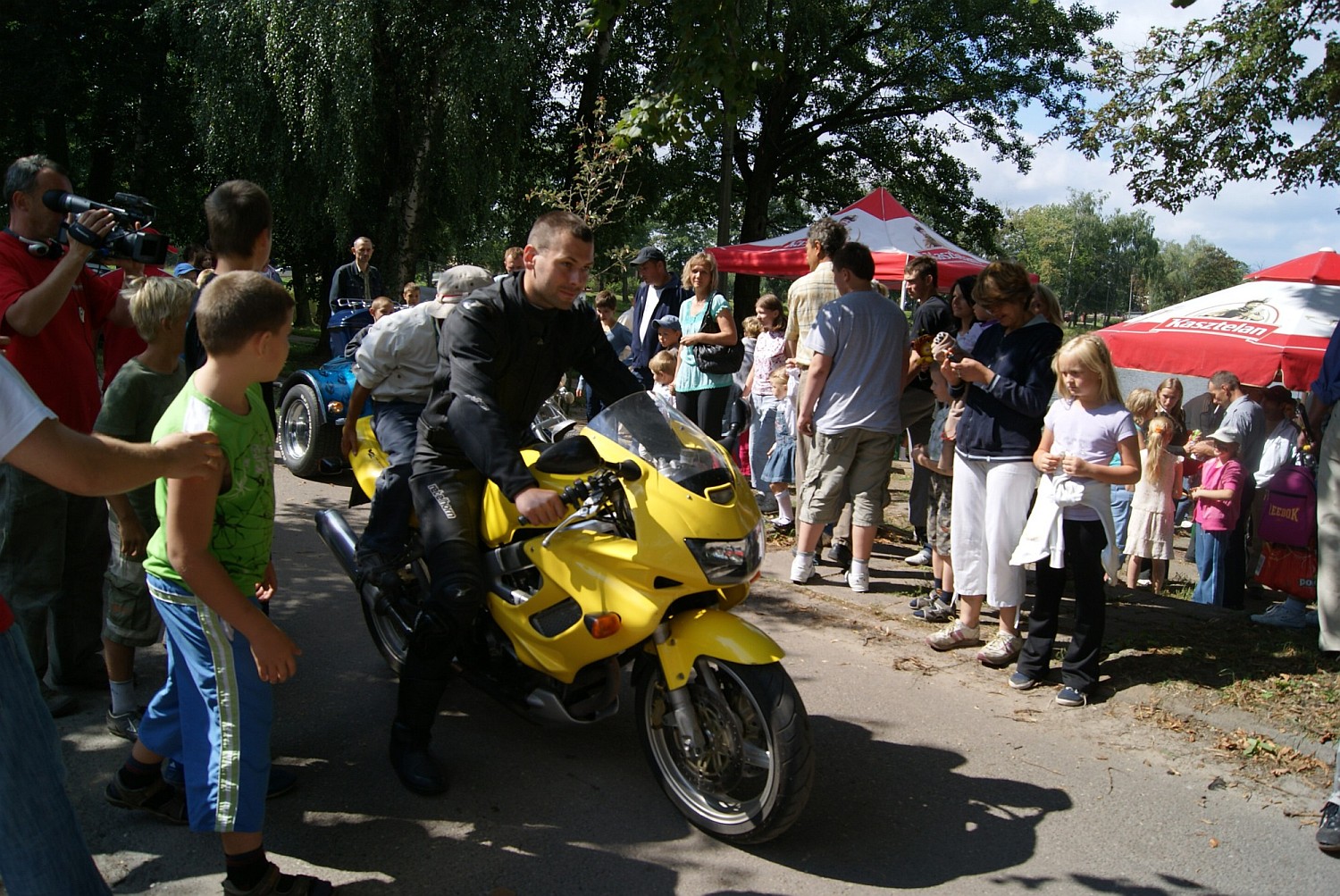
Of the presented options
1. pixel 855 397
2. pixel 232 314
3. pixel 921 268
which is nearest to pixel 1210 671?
pixel 855 397

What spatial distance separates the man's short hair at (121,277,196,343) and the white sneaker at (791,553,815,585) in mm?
3902

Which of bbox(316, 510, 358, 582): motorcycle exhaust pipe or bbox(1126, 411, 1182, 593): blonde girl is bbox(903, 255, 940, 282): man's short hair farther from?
bbox(316, 510, 358, 582): motorcycle exhaust pipe

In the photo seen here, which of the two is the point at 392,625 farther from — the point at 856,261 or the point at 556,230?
the point at 856,261

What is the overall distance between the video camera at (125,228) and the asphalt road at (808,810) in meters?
1.93

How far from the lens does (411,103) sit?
16.7m

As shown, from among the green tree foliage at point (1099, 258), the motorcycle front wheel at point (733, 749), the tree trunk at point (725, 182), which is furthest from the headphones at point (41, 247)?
the green tree foliage at point (1099, 258)

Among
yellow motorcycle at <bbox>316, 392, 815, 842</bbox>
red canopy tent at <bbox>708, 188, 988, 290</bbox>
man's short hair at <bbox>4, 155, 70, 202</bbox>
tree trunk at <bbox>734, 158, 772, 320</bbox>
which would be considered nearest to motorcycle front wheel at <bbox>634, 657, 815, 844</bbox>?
yellow motorcycle at <bbox>316, 392, 815, 842</bbox>

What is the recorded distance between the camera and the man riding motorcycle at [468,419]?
11.6 feet

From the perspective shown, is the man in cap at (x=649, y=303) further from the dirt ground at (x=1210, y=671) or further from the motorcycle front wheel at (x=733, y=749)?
the motorcycle front wheel at (x=733, y=749)

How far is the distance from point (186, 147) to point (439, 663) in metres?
22.2

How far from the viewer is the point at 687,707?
3281 mm

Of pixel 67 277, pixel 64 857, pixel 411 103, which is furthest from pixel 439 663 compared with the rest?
pixel 411 103

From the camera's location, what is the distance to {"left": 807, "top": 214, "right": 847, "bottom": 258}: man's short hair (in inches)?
266

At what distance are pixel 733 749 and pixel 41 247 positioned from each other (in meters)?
3.51
